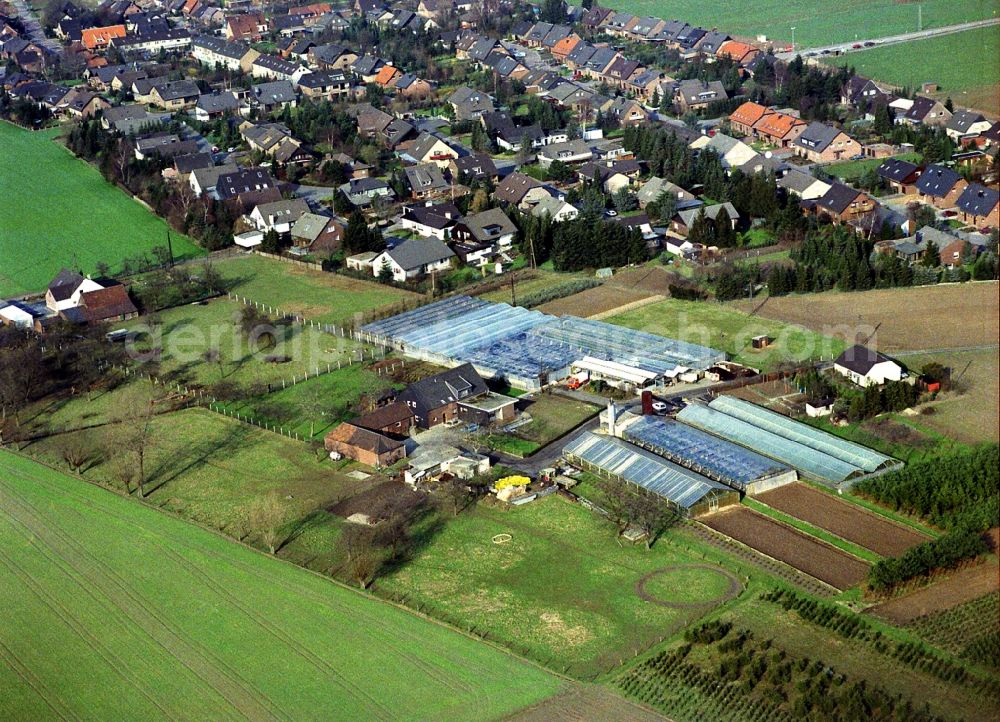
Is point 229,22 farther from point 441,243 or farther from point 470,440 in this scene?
point 470,440

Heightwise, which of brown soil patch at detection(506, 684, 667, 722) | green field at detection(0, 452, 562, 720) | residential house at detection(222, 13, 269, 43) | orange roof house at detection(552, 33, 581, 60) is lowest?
brown soil patch at detection(506, 684, 667, 722)

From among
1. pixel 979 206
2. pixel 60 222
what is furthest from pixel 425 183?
pixel 979 206

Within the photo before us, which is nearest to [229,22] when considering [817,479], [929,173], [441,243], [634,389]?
[441,243]

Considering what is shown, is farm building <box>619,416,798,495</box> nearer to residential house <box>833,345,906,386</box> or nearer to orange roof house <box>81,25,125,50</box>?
residential house <box>833,345,906,386</box>

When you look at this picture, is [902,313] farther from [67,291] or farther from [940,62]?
[940,62]

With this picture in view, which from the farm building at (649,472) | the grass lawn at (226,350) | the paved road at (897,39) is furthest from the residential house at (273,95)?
the farm building at (649,472)

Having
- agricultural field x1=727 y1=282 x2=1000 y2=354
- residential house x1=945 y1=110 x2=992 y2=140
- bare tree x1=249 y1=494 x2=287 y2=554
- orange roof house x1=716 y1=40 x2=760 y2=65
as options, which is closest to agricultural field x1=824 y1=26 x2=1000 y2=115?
residential house x1=945 y1=110 x2=992 y2=140
